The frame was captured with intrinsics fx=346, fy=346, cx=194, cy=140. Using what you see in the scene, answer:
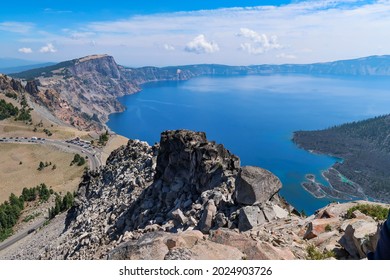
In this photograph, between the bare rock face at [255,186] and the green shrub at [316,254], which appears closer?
the green shrub at [316,254]

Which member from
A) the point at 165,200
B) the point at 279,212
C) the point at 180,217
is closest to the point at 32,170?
the point at 165,200

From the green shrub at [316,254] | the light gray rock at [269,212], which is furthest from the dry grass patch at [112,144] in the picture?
the green shrub at [316,254]

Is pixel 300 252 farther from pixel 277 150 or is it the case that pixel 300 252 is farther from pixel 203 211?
pixel 277 150

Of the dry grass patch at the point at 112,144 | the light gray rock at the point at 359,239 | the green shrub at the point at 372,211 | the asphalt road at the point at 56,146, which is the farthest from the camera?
the dry grass patch at the point at 112,144

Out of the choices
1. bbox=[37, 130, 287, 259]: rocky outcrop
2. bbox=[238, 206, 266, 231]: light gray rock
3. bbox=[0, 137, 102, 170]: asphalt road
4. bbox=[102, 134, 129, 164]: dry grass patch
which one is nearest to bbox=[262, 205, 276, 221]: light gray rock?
bbox=[37, 130, 287, 259]: rocky outcrop

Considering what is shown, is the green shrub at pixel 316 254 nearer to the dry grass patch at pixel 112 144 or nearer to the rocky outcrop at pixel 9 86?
the dry grass patch at pixel 112 144
